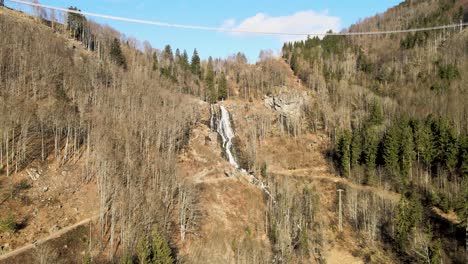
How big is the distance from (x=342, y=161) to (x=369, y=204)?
17210 mm

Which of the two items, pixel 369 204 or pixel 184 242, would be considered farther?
pixel 369 204

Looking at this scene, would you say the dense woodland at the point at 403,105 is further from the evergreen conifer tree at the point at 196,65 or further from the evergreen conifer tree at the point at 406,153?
the evergreen conifer tree at the point at 196,65

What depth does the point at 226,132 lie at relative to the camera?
97.8 m

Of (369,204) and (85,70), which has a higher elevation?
(85,70)

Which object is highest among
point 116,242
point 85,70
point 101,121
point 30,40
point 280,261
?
point 30,40

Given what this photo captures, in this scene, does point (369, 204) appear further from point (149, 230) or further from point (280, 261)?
point (149, 230)

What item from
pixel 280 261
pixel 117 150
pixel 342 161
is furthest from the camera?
pixel 342 161

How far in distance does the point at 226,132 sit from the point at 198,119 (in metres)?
7.63

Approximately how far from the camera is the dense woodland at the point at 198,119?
53.3 meters

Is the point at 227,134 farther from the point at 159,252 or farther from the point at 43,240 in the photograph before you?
the point at 43,240

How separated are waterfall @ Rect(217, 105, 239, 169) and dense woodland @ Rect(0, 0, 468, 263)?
629 cm

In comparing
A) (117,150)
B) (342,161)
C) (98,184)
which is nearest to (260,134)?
(342,161)

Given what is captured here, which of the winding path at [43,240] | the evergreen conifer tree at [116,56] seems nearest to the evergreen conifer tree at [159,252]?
the winding path at [43,240]

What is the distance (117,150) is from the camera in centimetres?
6094
